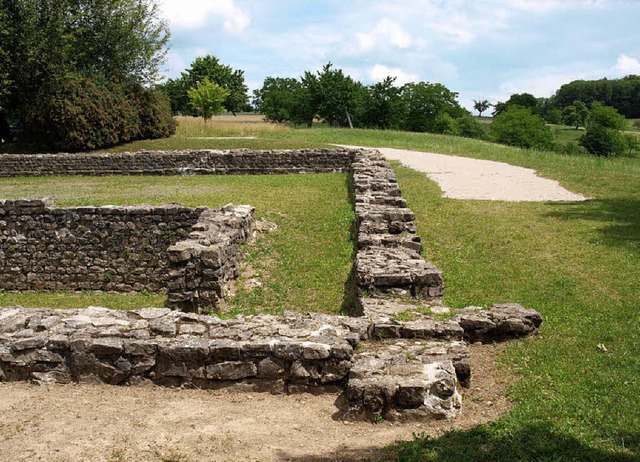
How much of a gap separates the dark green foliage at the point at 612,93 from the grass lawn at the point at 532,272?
94.9 meters

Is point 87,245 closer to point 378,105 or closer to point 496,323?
point 496,323

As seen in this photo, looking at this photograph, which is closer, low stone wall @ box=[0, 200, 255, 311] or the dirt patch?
the dirt patch

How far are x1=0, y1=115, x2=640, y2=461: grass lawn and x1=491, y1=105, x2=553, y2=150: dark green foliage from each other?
4389cm

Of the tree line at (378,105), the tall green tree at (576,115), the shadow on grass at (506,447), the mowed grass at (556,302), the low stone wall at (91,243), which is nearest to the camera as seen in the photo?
the shadow on grass at (506,447)

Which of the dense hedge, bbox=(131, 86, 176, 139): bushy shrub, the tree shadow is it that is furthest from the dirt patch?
bbox=(131, 86, 176, 139): bushy shrub

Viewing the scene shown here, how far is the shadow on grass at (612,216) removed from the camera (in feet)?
36.1

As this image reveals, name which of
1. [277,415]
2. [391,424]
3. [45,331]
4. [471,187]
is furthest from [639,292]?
[471,187]

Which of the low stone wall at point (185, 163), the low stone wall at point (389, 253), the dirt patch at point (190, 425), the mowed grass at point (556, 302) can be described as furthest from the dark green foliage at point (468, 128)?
the dirt patch at point (190, 425)

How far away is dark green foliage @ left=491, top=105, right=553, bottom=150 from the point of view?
210ft

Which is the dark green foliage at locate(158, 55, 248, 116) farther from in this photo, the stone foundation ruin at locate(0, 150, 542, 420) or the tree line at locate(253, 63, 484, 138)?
the stone foundation ruin at locate(0, 150, 542, 420)

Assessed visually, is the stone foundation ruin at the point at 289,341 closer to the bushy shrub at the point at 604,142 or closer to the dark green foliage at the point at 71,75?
the dark green foliage at the point at 71,75

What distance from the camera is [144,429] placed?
454 centimetres

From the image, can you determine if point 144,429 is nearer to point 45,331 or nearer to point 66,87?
point 45,331

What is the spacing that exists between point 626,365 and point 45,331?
18.3 feet
